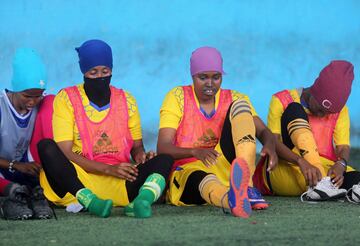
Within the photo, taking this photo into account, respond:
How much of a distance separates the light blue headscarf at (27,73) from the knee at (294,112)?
150 cm

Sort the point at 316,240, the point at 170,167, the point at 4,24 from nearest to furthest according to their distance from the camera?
the point at 316,240 < the point at 170,167 < the point at 4,24

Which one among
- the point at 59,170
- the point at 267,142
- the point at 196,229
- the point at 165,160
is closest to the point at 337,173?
the point at 267,142

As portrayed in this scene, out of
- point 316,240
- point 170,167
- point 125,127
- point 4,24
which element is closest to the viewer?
point 316,240

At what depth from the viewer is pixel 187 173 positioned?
18.6ft

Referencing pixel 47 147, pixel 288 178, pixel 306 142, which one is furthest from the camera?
pixel 288 178

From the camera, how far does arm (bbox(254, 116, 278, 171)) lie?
5625mm

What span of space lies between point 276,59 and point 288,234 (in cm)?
394

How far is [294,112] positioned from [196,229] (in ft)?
5.27

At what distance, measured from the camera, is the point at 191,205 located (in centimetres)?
573

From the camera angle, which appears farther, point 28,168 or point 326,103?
point 326,103

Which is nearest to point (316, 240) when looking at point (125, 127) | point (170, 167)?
point (170, 167)

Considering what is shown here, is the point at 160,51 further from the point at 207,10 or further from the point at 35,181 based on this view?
the point at 35,181

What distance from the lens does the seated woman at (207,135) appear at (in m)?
5.41

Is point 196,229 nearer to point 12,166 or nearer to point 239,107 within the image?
point 239,107
